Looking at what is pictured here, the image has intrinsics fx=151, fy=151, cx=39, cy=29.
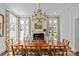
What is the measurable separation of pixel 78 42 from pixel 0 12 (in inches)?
153

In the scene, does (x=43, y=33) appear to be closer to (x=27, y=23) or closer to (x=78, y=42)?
(x=27, y=23)

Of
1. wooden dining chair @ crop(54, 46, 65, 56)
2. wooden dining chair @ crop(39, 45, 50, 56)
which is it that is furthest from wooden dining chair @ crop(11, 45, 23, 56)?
wooden dining chair @ crop(54, 46, 65, 56)

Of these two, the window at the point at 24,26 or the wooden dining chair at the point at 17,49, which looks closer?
the wooden dining chair at the point at 17,49

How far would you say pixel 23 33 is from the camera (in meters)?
12.6

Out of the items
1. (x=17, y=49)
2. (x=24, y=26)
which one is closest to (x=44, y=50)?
(x=17, y=49)

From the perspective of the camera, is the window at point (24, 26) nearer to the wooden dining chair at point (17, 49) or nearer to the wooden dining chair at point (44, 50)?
the wooden dining chair at point (17, 49)

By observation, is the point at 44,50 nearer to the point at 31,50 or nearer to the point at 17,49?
the point at 31,50

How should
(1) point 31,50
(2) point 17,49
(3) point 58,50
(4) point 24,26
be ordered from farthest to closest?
(4) point 24,26, (3) point 58,50, (1) point 31,50, (2) point 17,49

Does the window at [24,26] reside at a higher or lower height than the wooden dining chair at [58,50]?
higher

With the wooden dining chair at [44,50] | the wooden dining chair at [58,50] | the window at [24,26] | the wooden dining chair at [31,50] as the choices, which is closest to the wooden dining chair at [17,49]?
the wooden dining chair at [31,50]

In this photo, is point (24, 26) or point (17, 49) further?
point (24, 26)

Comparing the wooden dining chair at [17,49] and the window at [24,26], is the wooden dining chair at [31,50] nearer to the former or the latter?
the wooden dining chair at [17,49]

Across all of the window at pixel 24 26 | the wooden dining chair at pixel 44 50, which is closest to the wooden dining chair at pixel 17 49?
the wooden dining chair at pixel 44 50

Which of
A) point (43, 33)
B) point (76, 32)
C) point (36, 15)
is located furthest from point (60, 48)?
point (43, 33)
